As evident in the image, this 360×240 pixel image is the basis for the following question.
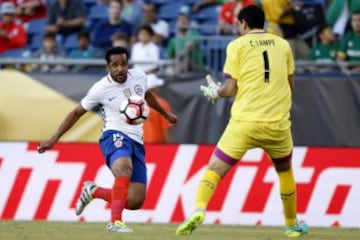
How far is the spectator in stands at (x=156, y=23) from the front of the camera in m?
20.5

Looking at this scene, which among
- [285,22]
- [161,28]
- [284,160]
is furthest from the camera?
[161,28]

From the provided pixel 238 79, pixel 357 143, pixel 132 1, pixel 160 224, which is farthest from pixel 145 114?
pixel 132 1

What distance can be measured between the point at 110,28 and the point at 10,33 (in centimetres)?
190

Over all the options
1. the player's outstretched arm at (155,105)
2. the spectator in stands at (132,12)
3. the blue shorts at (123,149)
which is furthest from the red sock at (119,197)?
the spectator in stands at (132,12)

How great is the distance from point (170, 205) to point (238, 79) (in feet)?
17.3

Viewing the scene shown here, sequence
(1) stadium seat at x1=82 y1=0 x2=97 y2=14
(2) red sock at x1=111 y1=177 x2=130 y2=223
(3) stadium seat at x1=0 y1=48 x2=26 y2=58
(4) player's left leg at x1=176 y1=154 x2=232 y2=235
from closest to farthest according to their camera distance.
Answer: (4) player's left leg at x1=176 y1=154 x2=232 y2=235, (2) red sock at x1=111 y1=177 x2=130 y2=223, (3) stadium seat at x1=0 y1=48 x2=26 y2=58, (1) stadium seat at x1=82 y1=0 x2=97 y2=14

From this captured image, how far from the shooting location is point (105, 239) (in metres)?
11.3

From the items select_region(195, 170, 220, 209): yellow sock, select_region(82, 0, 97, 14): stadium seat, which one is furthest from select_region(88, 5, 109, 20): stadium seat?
select_region(195, 170, 220, 209): yellow sock

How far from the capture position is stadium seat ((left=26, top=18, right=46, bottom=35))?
2233cm

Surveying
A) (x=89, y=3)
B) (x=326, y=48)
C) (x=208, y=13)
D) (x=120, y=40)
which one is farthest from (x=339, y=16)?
(x=89, y=3)

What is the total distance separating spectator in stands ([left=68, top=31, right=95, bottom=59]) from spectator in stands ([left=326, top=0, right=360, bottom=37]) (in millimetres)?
3967

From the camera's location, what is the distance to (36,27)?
22.4 metres

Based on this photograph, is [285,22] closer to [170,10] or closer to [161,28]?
[161,28]

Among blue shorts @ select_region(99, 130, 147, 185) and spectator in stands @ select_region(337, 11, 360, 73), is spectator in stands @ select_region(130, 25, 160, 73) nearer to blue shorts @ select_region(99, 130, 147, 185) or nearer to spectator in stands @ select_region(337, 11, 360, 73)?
spectator in stands @ select_region(337, 11, 360, 73)
